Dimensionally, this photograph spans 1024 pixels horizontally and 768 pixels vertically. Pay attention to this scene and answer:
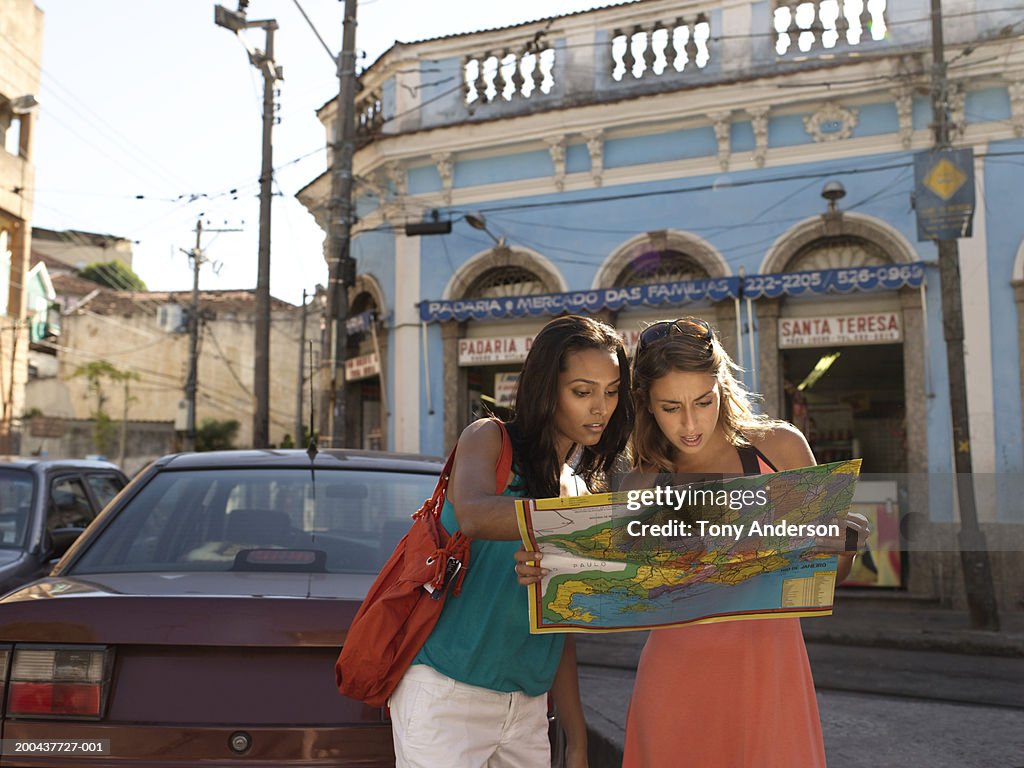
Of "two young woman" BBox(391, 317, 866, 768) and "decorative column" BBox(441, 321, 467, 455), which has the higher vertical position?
"decorative column" BBox(441, 321, 467, 455)

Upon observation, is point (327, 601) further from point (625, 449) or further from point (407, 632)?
point (625, 449)

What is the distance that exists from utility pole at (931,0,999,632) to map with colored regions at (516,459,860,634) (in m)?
10.2

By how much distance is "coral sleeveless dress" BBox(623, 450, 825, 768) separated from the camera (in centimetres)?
223

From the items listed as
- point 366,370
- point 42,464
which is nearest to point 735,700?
point 42,464

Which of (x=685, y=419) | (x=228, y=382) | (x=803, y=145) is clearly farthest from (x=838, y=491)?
(x=228, y=382)

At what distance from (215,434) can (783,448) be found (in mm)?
41232

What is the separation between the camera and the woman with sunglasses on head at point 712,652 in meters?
2.24

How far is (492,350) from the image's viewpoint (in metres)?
16.4

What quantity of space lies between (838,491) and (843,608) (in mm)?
12060

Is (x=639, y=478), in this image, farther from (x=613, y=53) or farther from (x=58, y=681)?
(x=613, y=53)

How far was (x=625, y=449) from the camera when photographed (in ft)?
8.20

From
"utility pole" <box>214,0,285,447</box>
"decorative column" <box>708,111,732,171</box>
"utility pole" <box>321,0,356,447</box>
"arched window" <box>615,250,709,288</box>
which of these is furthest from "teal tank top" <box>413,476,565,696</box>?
"utility pole" <box>214,0,285,447</box>

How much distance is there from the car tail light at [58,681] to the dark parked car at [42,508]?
8.57 feet

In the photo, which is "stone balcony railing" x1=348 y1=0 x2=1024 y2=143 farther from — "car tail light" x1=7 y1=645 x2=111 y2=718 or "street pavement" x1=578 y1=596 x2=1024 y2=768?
"car tail light" x1=7 y1=645 x2=111 y2=718
